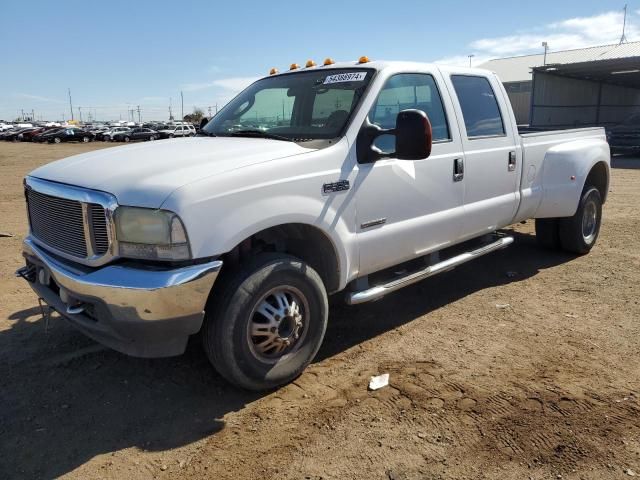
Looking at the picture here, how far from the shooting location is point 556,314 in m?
4.61

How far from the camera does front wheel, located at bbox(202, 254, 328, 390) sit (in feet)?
10.1

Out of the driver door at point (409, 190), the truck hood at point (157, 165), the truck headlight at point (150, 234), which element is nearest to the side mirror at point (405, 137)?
the driver door at point (409, 190)

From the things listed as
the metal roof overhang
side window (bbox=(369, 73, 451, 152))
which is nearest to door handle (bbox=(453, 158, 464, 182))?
side window (bbox=(369, 73, 451, 152))

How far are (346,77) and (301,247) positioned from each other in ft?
4.46

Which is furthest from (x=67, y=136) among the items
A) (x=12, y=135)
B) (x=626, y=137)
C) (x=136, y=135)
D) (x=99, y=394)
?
(x=99, y=394)

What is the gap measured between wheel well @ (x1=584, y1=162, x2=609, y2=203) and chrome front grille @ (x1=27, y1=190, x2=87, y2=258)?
5.56m

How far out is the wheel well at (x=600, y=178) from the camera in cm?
643

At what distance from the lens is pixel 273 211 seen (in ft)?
10.3

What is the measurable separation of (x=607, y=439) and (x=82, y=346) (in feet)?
11.5

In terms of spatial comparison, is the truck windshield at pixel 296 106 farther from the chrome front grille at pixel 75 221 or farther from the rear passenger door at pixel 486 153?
the chrome front grille at pixel 75 221

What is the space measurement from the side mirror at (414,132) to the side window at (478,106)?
1.27m

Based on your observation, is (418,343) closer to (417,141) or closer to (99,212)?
(417,141)

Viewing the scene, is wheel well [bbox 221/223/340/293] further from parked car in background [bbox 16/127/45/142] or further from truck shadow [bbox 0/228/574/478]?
parked car in background [bbox 16/127/45/142]

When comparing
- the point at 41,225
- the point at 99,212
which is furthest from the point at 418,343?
the point at 41,225
